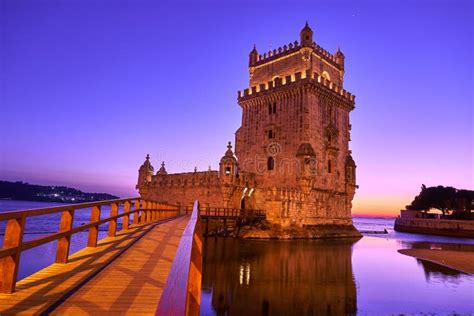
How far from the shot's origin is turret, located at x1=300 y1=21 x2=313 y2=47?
1438 inches

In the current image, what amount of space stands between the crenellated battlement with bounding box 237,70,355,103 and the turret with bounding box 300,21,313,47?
3.35 meters

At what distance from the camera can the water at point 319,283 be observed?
1228 centimetres

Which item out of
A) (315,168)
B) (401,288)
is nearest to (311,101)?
(315,168)

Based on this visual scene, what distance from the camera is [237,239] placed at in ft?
106

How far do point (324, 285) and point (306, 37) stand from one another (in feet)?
92.5

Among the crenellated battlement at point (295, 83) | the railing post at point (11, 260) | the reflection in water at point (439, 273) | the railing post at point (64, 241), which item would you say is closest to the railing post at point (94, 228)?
the railing post at point (64, 241)

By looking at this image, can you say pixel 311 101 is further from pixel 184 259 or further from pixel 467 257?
pixel 184 259

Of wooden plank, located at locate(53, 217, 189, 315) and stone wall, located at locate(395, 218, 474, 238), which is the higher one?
wooden plank, located at locate(53, 217, 189, 315)

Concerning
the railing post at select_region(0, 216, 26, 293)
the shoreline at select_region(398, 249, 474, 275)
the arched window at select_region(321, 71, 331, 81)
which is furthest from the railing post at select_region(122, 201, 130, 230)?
the arched window at select_region(321, 71, 331, 81)

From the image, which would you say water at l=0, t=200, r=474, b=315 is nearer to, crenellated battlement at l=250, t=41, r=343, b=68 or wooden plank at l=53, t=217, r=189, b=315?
wooden plank at l=53, t=217, r=189, b=315

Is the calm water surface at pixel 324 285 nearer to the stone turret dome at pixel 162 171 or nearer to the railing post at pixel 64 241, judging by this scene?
the railing post at pixel 64 241

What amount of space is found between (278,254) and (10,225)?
793 inches

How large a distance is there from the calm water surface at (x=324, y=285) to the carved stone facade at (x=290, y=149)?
395 inches

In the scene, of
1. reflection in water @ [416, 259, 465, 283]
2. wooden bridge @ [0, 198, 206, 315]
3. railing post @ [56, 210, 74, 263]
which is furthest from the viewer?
reflection in water @ [416, 259, 465, 283]
